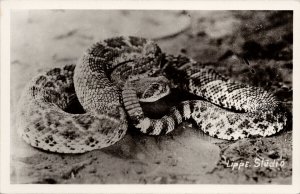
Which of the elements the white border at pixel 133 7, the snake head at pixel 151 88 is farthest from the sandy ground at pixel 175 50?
the snake head at pixel 151 88

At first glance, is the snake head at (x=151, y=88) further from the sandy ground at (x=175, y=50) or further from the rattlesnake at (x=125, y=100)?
the sandy ground at (x=175, y=50)

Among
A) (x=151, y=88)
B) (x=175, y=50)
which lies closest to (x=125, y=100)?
(x=151, y=88)

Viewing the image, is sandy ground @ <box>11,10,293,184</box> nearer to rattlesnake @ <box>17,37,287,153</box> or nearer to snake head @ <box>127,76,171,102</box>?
rattlesnake @ <box>17,37,287,153</box>

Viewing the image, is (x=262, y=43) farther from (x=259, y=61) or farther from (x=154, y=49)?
(x=154, y=49)

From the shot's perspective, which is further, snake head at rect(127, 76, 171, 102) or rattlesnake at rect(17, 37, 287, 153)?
snake head at rect(127, 76, 171, 102)

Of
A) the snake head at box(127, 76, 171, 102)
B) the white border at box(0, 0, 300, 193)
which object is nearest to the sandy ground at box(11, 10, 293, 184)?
the white border at box(0, 0, 300, 193)

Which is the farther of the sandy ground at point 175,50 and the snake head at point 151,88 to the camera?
the snake head at point 151,88
